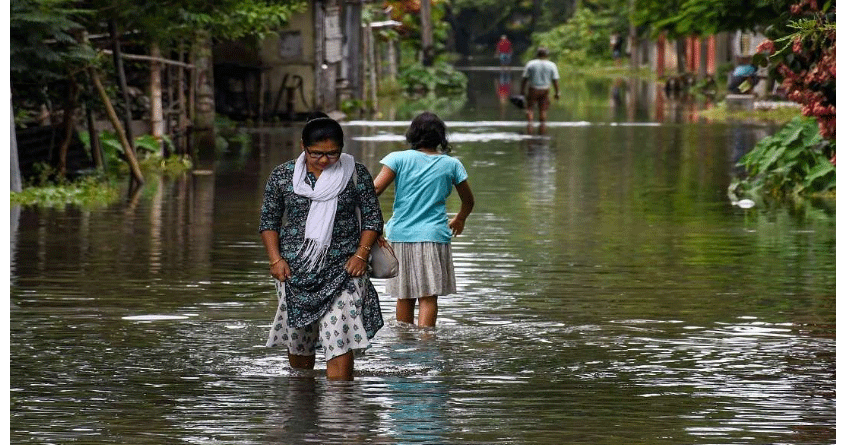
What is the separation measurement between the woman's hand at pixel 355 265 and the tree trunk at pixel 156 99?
522 inches

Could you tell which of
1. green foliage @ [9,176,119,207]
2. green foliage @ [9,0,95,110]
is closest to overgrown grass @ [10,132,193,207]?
green foliage @ [9,176,119,207]

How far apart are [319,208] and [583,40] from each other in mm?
79771

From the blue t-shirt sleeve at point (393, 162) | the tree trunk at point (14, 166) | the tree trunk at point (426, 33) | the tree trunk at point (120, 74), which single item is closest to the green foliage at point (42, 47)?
the tree trunk at point (14, 166)

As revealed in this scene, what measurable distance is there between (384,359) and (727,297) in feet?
9.92

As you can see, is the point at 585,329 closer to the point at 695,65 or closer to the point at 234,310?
the point at 234,310

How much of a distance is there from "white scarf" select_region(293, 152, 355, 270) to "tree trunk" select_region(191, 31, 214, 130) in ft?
54.7

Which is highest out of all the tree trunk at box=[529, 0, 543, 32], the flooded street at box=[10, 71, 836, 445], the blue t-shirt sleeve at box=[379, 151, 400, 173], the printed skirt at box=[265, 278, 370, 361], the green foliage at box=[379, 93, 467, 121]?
the tree trunk at box=[529, 0, 543, 32]

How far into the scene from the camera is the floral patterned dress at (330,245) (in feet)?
27.6

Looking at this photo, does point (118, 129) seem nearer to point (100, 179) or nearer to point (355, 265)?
point (100, 179)

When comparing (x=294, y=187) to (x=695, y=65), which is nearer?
(x=294, y=187)

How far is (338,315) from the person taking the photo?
27.6ft

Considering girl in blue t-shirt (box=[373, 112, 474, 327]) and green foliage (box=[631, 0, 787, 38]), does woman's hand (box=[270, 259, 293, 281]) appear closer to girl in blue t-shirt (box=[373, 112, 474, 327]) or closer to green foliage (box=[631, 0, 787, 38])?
girl in blue t-shirt (box=[373, 112, 474, 327])

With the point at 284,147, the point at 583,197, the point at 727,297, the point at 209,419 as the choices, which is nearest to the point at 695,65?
the point at 284,147

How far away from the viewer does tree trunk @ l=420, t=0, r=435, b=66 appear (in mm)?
62531
